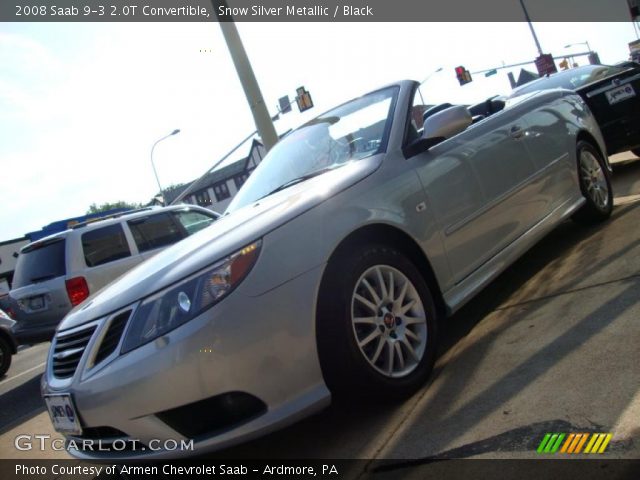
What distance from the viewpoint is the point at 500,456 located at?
2064mm

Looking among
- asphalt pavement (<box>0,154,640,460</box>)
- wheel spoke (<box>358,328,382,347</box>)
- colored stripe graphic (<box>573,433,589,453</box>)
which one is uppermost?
wheel spoke (<box>358,328,382,347</box>)

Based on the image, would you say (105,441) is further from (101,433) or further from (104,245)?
(104,245)

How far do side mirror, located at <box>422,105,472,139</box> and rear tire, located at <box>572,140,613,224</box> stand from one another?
1871 mm

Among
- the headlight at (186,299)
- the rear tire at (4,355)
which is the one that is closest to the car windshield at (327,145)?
the headlight at (186,299)

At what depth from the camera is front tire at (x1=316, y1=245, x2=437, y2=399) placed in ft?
8.27

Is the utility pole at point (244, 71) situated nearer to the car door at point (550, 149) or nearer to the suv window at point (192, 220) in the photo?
the suv window at point (192, 220)

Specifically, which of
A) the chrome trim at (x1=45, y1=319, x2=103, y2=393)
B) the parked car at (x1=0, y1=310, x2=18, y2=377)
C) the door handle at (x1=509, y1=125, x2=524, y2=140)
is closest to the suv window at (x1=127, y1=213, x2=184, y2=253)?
the parked car at (x1=0, y1=310, x2=18, y2=377)

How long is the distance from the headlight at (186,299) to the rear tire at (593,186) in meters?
3.49

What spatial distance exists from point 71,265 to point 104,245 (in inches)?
19.9

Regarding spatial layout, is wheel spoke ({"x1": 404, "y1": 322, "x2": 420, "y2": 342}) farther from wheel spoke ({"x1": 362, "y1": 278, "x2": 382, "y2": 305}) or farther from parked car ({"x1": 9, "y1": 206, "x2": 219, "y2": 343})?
parked car ({"x1": 9, "y1": 206, "x2": 219, "y2": 343})

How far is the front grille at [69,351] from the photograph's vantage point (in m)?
2.59

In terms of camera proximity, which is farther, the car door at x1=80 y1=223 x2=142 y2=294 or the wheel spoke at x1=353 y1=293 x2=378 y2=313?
the car door at x1=80 y1=223 x2=142 y2=294

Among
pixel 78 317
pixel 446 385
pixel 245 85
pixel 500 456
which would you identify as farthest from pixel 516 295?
pixel 245 85

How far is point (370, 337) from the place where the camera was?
268 cm
